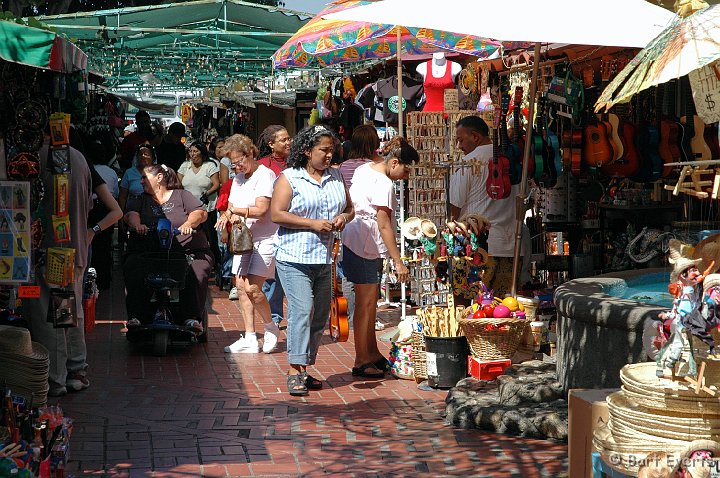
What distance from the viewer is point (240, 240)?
371 inches

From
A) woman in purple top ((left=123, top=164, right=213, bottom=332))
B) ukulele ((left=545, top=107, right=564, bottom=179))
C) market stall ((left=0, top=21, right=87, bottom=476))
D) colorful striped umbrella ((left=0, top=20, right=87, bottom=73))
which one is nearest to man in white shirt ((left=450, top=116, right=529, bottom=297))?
ukulele ((left=545, top=107, right=564, bottom=179))

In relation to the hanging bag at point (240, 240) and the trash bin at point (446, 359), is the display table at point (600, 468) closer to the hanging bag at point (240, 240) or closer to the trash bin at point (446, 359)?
the trash bin at point (446, 359)

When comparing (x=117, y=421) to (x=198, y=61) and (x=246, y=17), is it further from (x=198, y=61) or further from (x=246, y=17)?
(x=198, y=61)

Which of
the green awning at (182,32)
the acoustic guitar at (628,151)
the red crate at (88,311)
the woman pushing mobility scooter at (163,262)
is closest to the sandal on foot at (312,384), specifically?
the woman pushing mobility scooter at (163,262)

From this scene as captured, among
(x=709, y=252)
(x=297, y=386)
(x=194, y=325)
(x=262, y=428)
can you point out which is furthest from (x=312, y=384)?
(x=709, y=252)

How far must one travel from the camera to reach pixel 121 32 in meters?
14.5

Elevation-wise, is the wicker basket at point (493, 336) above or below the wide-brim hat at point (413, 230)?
below

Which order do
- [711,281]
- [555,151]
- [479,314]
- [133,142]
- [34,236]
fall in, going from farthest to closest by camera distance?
[133,142]
[555,151]
[479,314]
[34,236]
[711,281]

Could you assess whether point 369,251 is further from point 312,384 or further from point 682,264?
point 682,264

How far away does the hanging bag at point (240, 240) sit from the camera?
9406 millimetres

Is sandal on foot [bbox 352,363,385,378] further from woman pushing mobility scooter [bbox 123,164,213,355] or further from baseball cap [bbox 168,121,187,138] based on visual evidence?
baseball cap [bbox 168,121,187,138]

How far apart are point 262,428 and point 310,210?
1.79 metres

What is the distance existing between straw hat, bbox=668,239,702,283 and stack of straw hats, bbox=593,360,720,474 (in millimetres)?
373

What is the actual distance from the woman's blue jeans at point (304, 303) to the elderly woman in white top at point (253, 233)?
1466mm
